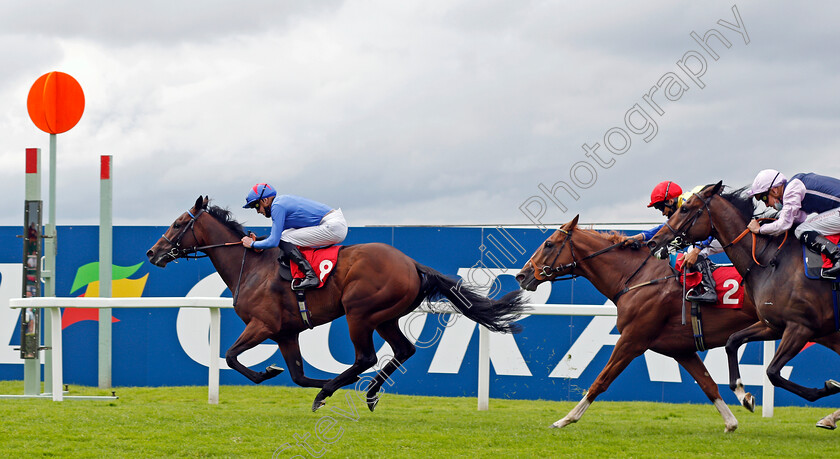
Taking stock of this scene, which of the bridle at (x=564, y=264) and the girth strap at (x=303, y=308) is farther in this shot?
the girth strap at (x=303, y=308)

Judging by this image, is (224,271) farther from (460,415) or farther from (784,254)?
(784,254)

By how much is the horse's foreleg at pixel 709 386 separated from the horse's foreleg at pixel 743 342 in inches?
10.5

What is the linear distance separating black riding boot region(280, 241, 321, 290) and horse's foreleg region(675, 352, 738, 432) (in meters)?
2.97

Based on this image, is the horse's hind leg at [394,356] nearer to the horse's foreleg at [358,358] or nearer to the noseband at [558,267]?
the horse's foreleg at [358,358]

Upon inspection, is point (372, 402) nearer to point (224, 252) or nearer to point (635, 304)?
point (224, 252)

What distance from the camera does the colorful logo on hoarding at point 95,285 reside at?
34.2 feet

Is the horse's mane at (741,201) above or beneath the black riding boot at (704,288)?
above

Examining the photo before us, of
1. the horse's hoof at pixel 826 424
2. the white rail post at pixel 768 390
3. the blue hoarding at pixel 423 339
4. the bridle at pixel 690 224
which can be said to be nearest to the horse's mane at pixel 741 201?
the bridle at pixel 690 224

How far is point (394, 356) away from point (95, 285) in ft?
15.9

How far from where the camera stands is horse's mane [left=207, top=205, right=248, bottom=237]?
7762 mm

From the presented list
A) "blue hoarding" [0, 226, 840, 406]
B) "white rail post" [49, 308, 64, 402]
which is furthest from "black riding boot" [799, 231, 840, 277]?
"white rail post" [49, 308, 64, 402]

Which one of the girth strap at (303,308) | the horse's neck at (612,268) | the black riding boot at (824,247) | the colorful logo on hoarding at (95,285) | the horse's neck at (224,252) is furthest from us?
the colorful logo on hoarding at (95,285)

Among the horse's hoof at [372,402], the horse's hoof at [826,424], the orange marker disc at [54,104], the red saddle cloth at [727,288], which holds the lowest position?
the horse's hoof at [372,402]

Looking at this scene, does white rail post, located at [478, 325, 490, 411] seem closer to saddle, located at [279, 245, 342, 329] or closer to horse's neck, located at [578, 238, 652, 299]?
horse's neck, located at [578, 238, 652, 299]
